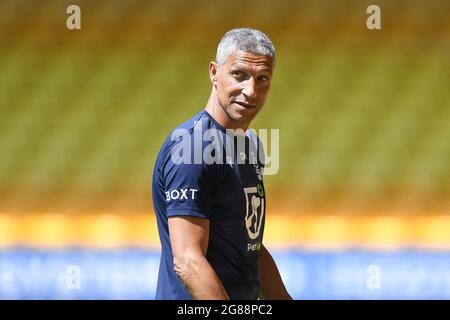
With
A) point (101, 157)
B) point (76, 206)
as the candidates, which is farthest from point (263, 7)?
point (76, 206)

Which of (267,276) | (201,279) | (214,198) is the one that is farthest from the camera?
(267,276)

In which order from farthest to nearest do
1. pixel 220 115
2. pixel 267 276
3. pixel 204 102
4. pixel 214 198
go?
1. pixel 204 102
2. pixel 267 276
3. pixel 220 115
4. pixel 214 198

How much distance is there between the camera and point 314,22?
6352 millimetres

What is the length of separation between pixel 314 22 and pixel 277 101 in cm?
70

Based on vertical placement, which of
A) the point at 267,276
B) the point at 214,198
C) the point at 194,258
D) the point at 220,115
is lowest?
the point at 267,276

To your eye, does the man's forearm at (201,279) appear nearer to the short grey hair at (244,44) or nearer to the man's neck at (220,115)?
the man's neck at (220,115)

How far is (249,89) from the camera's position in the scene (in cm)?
230

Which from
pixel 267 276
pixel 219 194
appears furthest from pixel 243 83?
pixel 267 276

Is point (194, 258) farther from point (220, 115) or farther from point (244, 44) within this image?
point (244, 44)

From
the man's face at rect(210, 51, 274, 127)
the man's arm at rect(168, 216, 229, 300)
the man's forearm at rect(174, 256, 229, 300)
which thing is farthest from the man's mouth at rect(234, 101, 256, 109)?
the man's forearm at rect(174, 256, 229, 300)

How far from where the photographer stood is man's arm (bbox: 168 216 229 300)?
6.84 feet

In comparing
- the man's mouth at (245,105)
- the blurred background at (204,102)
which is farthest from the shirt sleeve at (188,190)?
the blurred background at (204,102)

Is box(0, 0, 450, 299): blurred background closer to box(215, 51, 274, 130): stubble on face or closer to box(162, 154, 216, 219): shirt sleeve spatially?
box(215, 51, 274, 130): stubble on face

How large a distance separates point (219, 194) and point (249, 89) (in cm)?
31
